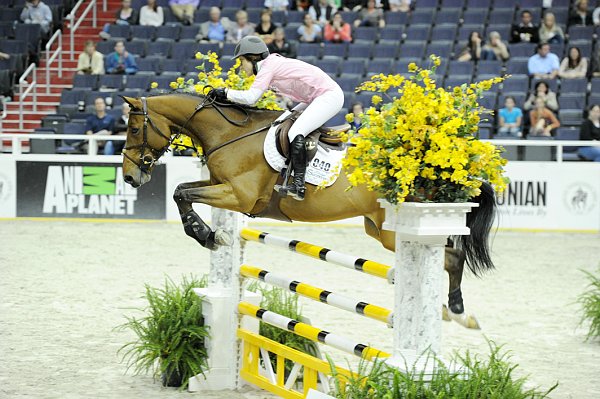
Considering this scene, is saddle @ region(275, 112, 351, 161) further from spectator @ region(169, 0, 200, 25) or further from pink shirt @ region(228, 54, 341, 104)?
spectator @ region(169, 0, 200, 25)

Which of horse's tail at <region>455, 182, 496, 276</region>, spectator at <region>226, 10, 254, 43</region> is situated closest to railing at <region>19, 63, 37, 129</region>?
spectator at <region>226, 10, 254, 43</region>

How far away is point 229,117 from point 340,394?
2.34 metres

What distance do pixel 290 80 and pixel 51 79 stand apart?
12905 mm

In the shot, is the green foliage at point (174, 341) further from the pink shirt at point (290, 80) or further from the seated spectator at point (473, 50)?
the seated spectator at point (473, 50)

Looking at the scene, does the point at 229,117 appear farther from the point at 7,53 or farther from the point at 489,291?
the point at 7,53

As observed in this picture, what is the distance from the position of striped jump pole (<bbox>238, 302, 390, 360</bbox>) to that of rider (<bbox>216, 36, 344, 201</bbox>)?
74 centimetres

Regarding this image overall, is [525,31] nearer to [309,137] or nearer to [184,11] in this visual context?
[184,11]

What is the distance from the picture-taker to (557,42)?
15820 mm

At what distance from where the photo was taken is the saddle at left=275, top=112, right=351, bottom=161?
5.88 m

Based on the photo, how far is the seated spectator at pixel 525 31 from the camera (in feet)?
52.4

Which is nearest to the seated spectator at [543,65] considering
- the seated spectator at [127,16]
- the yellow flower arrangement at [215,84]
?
the seated spectator at [127,16]

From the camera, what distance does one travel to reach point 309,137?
5906mm

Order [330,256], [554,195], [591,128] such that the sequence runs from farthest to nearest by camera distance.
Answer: [591,128] < [554,195] < [330,256]

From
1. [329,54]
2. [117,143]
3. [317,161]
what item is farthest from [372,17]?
[317,161]
